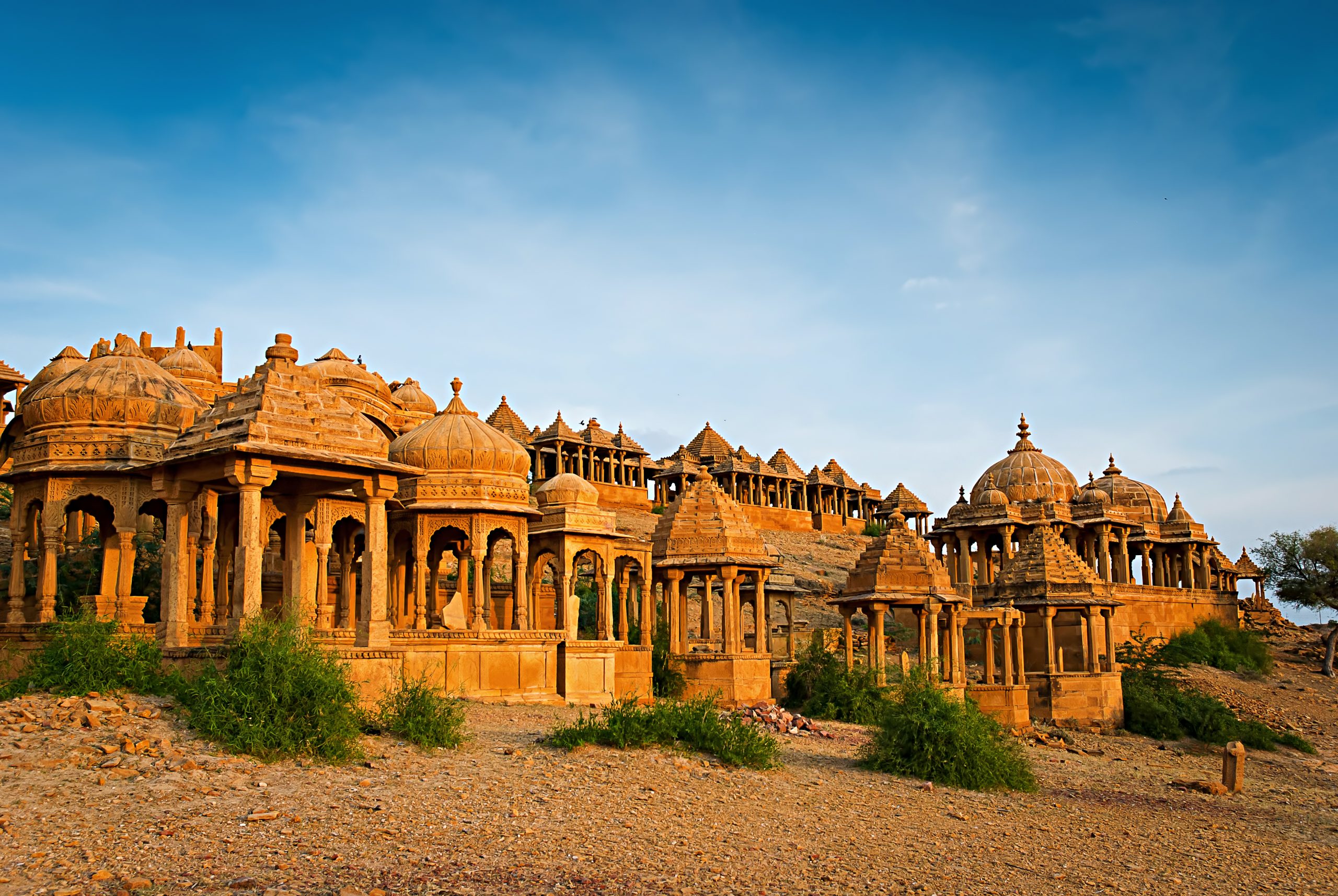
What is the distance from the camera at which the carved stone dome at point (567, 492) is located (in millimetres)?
24172

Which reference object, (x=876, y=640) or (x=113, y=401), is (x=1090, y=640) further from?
(x=113, y=401)

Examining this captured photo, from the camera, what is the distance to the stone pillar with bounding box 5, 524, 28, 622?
59.4ft

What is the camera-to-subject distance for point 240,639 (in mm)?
13672

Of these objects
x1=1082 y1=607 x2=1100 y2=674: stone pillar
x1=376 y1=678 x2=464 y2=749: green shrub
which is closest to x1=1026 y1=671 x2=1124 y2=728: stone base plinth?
x1=1082 y1=607 x2=1100 y2=674: stone pillar

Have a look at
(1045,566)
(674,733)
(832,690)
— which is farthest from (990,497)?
(674,733)

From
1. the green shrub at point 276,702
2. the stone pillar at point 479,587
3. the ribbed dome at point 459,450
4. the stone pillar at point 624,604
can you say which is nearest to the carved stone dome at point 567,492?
the ribbed dome at point 459,450

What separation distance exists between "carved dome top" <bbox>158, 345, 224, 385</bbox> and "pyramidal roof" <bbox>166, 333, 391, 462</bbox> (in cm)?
2273

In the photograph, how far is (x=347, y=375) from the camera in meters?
30.5

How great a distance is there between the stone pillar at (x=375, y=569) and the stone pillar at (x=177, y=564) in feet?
7.12

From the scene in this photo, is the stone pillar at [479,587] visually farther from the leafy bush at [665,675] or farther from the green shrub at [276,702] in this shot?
the green shrub at [276,702]

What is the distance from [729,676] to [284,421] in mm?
Result: 12368

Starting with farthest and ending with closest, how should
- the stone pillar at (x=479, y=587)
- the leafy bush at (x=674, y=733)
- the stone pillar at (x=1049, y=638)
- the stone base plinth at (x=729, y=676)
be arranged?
the stone pillar at (x=1049, y=638) → the stone base plinth at (x=729, y=676) → the stone pillar at (x=479, y=587) → the leafy bush at (x=674, y=733)

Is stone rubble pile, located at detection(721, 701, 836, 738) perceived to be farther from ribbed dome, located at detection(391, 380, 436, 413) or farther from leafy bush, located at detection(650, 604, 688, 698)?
ribbed dome, located at detection(391, 380, 436, 413)

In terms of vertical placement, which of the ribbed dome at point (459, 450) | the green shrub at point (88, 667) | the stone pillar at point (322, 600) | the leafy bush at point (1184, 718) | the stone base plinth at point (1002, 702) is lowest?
the leafy bush at point (1184, 718)
